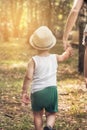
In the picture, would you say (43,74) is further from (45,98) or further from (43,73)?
(45,98)

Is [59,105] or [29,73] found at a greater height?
[29,73]

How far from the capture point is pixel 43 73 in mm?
6676

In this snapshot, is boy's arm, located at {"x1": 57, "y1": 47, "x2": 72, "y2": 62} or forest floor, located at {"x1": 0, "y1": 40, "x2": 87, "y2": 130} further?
forest floor, located at {"x1": 0, "y1": 40, "x2": 87, "y2": 130}

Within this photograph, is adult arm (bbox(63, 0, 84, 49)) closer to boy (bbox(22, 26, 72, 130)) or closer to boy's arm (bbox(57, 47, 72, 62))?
boy's arm (bbox(57, 47, 72, 62))

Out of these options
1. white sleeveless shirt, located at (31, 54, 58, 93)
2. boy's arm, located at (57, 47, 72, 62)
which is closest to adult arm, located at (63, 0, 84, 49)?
boy's arm, located at (57, 47, 72, 62)

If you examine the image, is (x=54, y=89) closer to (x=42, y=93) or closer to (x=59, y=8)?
(x=42, y=93)

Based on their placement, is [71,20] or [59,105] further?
[59,105]

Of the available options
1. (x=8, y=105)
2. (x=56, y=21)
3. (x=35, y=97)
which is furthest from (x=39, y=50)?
(x=56, y=21)

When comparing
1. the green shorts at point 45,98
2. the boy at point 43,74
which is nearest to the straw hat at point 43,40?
the boy at point 43,74

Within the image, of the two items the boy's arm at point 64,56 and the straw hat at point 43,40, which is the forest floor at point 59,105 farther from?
the straw hat at point 43,40

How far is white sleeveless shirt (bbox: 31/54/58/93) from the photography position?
664 cm

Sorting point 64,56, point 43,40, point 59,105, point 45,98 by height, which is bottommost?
point 59,105

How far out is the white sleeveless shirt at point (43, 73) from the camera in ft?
21.8

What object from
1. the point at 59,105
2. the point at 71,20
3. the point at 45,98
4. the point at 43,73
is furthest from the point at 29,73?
the point at 59,105
